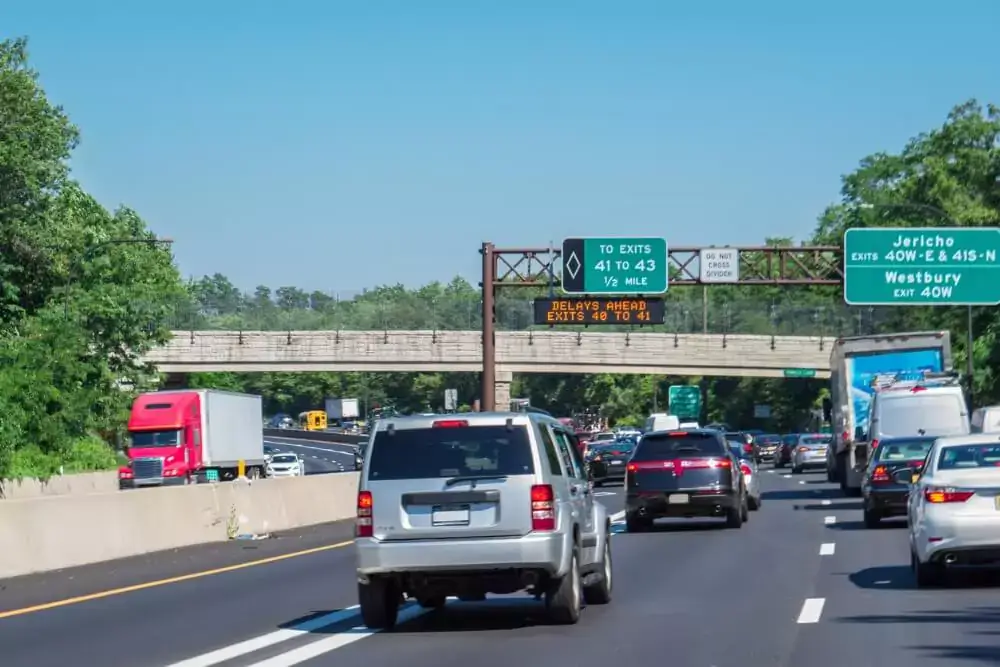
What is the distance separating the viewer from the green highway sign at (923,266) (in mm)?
49625

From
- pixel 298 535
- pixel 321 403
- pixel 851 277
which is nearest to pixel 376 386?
pixel 321 403

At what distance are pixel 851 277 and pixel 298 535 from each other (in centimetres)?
2396

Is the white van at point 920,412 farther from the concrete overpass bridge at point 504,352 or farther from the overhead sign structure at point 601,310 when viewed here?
the concrete overpass bridge at point 504,352

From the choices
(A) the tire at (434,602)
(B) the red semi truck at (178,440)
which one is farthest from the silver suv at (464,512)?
(B) the red semi truck at (178,440)

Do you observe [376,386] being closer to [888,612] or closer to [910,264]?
[910,264]

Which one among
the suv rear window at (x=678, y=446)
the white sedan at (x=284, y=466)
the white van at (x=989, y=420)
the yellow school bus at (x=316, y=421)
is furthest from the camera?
the yellow school bus at (x=316, y=421)

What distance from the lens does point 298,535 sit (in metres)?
31.3

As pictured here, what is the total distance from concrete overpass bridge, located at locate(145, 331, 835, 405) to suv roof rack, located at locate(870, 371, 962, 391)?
1277 inches

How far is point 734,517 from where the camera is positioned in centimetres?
2966

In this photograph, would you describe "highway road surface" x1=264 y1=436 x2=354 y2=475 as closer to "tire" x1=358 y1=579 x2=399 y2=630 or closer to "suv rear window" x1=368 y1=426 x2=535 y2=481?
"tire" x1=358 y1=579 x2=399 y2=630

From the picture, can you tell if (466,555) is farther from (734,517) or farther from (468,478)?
(734,517)

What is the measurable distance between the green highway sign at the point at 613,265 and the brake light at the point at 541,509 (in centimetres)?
3592

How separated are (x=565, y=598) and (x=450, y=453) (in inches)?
62.0

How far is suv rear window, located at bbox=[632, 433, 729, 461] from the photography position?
29172 mm
